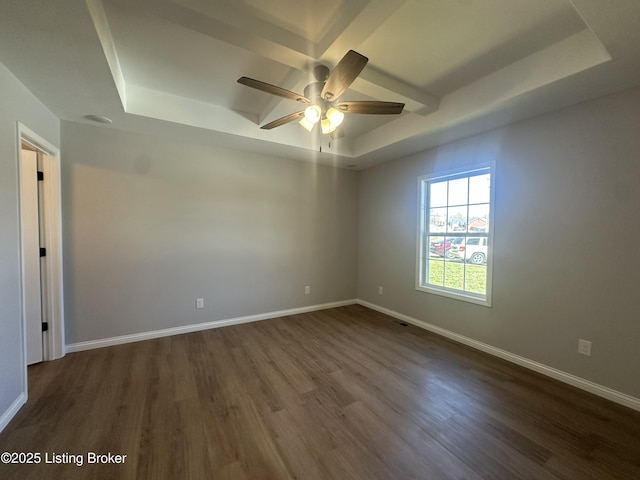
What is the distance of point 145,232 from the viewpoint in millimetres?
3121

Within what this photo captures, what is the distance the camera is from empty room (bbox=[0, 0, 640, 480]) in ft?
5.18

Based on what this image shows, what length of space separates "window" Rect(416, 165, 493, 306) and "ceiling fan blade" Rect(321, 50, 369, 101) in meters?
2.16

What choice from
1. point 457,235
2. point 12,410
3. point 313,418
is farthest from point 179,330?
point 457,235

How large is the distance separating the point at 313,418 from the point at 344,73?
2303 millimetres

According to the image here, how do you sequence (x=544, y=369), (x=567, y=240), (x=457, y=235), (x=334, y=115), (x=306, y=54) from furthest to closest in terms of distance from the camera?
(x=457, y=235) → (x=544, y=369) → (x=567, y=240) → (x=334, y=115) → (x=306, y=54)

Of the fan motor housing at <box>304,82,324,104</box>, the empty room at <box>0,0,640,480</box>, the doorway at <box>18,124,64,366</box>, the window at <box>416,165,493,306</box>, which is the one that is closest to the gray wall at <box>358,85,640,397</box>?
the empty room at <box>0,0,640,480</box>

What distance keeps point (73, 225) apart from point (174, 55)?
2.14 m

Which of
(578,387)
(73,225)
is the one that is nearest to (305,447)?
(578,387)

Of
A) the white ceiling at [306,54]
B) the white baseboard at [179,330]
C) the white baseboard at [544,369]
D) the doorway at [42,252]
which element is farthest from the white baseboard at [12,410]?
the white baseboard at [544,369]

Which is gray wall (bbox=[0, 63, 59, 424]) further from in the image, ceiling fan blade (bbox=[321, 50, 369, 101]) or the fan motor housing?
ceiling fan blade (bbox=[321, 50, 369, 101])

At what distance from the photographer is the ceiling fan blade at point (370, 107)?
1.89 m

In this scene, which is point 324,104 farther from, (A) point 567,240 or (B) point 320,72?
(A) point 567,240

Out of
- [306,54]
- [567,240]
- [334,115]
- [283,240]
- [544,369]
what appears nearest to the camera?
[306,54]

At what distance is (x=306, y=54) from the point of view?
5.96ft
